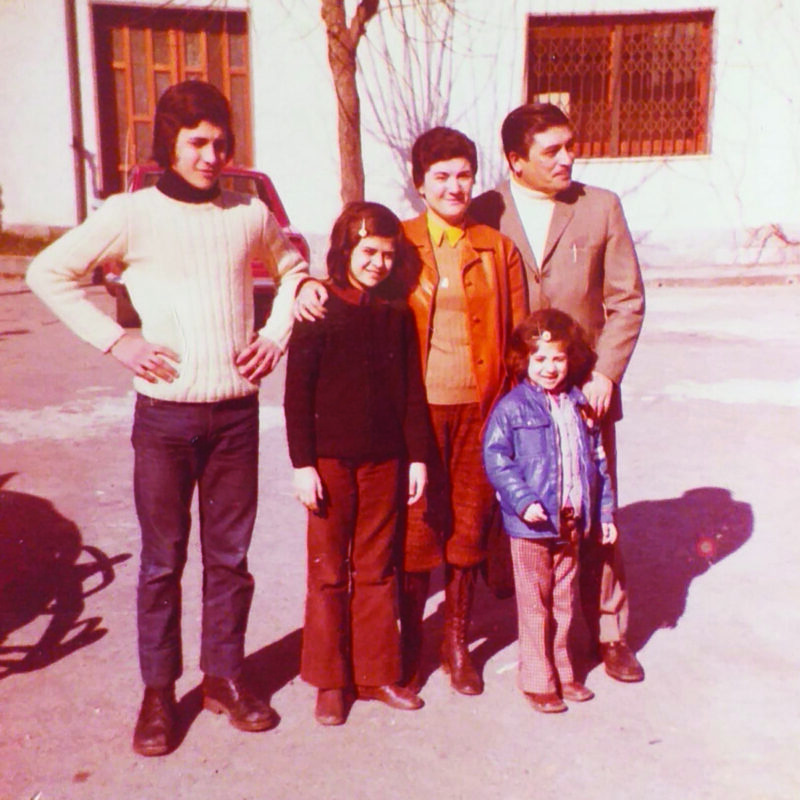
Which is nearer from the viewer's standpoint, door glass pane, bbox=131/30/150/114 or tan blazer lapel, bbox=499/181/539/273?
tan blazer lapel, bbox=499/181/539/273

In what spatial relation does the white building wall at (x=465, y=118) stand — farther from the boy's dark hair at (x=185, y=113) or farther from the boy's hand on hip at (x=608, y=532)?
the boy's dark hair at (x=185, y=113)

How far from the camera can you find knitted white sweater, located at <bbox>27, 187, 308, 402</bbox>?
10.3 feet

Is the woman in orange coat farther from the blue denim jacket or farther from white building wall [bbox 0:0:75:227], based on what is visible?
white building wall [bbox 0:0:75:227]

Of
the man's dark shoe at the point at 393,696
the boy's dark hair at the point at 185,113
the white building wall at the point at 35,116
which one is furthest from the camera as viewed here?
the white building wall at the point at 35,116

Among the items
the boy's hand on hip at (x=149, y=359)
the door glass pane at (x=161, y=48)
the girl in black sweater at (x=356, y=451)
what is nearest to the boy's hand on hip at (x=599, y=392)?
the girl in black sweater at (x=356, y=451)

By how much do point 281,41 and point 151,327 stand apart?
13.1 metres

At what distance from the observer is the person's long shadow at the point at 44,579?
4039 millimetres

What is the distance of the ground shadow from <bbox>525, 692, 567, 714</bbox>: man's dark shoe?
1.95 ft

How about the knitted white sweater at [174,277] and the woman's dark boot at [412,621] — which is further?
the woman's dark boot at [412,621]

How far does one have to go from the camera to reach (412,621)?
371cm

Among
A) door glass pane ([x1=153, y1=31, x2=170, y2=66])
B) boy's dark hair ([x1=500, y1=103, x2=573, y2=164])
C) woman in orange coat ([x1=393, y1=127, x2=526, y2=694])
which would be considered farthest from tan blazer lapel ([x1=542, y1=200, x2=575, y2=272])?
door glass pane ([x1=153, y1=31, x2=170, y2=66])

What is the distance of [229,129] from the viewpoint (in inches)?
126

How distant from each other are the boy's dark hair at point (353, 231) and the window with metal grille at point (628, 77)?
13.1 m

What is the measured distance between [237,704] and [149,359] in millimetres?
1160
